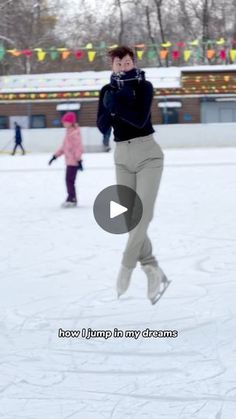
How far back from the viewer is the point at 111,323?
374 centimetres

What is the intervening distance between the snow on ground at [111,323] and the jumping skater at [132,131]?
47 cm

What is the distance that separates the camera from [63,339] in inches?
137

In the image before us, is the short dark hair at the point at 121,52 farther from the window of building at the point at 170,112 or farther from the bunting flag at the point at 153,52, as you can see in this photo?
the window of building at the point at 170,112

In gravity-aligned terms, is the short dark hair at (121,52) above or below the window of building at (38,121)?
above

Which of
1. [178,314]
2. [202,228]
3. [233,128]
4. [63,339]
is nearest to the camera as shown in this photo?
[63,339]

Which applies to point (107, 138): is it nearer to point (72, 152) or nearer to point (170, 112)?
point (72, 152)

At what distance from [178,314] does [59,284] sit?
1.12 meters

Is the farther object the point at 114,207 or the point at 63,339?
the point at 114,207

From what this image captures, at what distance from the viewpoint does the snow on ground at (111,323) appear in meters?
2.63

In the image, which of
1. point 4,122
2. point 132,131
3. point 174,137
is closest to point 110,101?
point 132,131

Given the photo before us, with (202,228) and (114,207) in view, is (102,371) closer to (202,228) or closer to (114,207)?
(114,207)

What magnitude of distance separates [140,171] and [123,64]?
1.78 feet

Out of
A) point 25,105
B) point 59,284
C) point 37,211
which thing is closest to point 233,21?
point 25,105

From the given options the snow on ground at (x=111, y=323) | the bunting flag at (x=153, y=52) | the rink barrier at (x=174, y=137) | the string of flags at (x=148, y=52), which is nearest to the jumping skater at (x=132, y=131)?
the snow on ground at (x=111, y=323)
